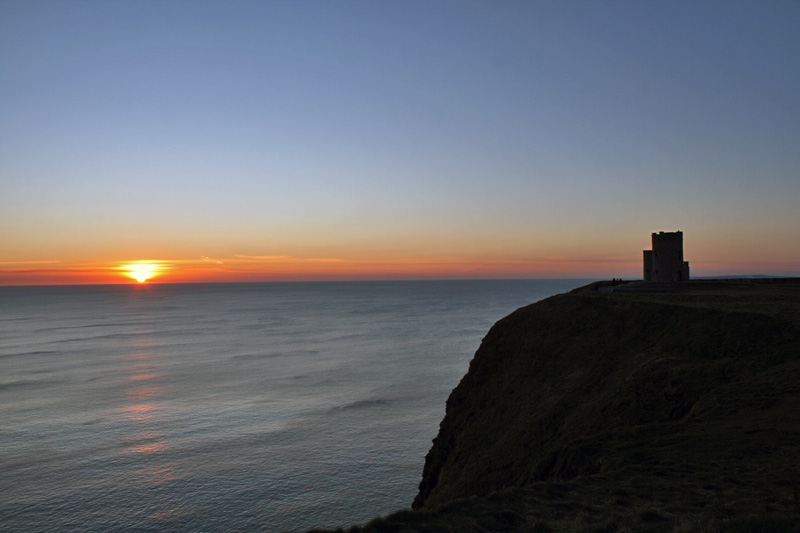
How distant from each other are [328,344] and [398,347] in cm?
1627

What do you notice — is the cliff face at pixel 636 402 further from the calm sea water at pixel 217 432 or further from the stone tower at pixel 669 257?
the stone tower at pixel 669 257

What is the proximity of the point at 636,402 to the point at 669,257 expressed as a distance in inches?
1591

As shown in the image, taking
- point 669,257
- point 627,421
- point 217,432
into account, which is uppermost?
point 669,257

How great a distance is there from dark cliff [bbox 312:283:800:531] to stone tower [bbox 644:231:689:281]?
28.6 feet

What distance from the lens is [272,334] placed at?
12725 cm

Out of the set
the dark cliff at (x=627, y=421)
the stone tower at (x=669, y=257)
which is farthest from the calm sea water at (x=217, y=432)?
the stone tower at (x=669, y=257)

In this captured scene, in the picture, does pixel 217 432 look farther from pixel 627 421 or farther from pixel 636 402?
pixel 636 402

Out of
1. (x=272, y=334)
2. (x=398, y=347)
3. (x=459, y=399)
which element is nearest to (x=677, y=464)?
(x=459, y=399)

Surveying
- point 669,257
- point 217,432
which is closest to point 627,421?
point 217,432

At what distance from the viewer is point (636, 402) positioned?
2334 centimetres

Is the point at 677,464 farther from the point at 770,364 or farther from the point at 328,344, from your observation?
the point at 328,344

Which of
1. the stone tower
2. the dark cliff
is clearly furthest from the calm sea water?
the stone tower

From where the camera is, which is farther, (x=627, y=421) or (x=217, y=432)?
(x=217, y=432)

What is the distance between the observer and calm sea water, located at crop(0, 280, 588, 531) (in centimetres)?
3338
